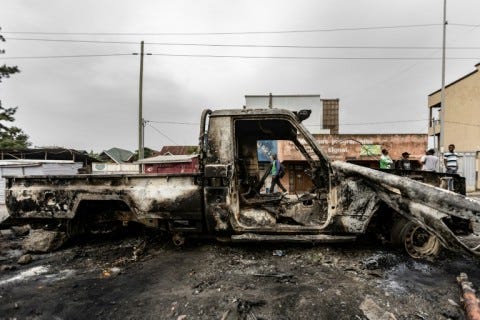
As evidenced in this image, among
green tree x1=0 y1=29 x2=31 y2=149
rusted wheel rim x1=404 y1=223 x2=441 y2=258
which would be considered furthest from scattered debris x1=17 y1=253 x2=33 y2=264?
green tree x1=0 y1=29 x2=31 y2=149

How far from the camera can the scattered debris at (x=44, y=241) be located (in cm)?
387

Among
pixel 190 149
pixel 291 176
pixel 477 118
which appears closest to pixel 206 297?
pixel 291 176

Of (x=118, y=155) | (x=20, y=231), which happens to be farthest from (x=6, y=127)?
(x=20, y=231)

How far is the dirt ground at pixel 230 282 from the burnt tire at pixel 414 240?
0.13 m

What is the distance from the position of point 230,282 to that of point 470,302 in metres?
2.06

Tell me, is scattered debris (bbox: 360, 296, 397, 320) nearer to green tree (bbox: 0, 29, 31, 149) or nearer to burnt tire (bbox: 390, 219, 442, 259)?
burnt tire (bbox: 390, 219, 442, 259)

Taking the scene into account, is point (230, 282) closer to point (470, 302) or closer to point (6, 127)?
point (470, 302)

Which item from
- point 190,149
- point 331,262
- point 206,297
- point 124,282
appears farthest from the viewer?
point 190,149

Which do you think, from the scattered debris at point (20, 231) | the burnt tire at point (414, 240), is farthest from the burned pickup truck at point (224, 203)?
the scattered debris at point (20, 231)

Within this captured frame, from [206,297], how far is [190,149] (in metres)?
26.4

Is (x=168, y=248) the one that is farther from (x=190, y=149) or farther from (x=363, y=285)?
(x=190, y=149)

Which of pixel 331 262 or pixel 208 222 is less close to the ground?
pixel 208 222

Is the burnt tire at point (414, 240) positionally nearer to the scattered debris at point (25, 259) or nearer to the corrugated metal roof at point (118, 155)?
the scattered debris at point (25, 259)

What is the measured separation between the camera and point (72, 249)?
4012mm
